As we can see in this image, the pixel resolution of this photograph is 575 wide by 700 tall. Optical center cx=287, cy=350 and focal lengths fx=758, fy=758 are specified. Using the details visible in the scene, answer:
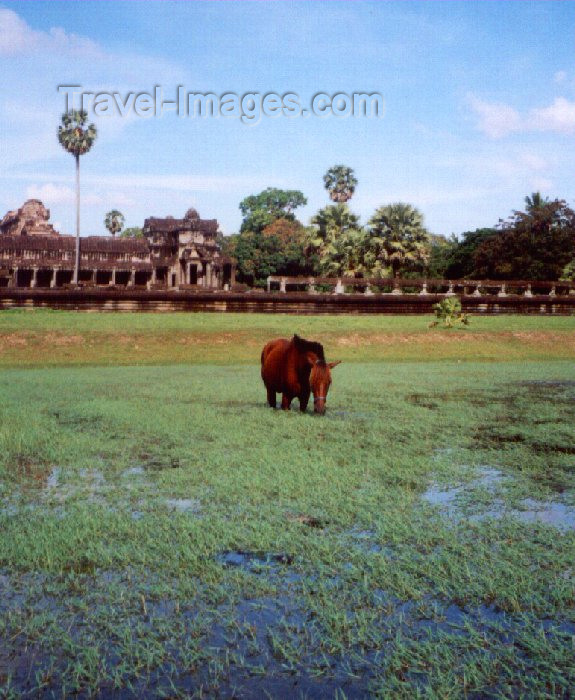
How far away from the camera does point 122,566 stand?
17.7ft

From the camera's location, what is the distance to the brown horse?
12031 millimetres

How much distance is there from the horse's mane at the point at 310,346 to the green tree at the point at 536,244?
61380mm

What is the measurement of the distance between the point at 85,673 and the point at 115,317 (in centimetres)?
3078

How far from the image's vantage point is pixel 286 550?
573 centimetres

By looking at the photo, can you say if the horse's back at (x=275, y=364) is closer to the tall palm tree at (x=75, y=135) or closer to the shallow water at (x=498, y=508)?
the shallow water at (x=498, y=508)

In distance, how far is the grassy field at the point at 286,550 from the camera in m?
3.88

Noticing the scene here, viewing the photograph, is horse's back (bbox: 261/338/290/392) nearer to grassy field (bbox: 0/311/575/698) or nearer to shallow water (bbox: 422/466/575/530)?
grassy field (bbox: 0/311/575/698)

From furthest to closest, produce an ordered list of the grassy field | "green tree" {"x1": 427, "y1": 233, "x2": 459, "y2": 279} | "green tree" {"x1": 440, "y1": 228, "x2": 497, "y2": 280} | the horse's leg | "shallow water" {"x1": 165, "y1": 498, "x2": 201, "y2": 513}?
"green tree" {"x1": 427, "y1": 233, "x2": 459, "y2": 279} → "green tree" {"x1": 440, "y1": 228, "x2": 497, "y2": 280} → the horse's leg → "shallow water" {"x1": 165, "y1": 498, "x2": 201, "y2": 513} → the grassy field

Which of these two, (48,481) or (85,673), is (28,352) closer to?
(48,481)

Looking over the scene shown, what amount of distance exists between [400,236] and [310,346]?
57241 mm

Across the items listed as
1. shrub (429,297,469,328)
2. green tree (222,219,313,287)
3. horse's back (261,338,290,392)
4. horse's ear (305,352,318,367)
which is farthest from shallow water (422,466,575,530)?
green tree (222,219,313,287)

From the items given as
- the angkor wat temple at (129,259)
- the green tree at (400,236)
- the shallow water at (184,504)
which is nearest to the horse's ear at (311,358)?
the shallow water at (184,504)

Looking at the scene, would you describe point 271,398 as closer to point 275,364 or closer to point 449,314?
point 275,364

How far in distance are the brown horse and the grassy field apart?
0.41 meters
